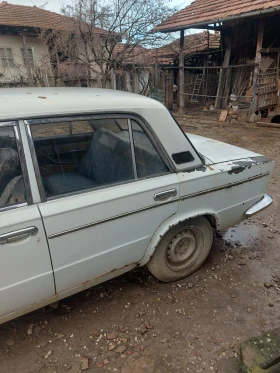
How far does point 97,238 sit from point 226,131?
8322mm

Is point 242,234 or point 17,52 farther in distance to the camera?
point 17,52

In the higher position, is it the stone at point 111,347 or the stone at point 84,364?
the stone at point 84,364

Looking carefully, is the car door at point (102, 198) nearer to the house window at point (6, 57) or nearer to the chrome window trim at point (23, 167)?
the chrome window trim at point (23, 167)

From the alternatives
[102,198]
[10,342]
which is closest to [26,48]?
[102,198]

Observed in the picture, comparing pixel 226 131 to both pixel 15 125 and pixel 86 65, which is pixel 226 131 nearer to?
pixel 86 65

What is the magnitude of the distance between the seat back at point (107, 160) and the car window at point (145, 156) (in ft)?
0.22

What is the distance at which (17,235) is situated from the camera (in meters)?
1.68

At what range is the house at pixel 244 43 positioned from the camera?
9117 millimetres

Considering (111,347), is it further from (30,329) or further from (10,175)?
(10,175)

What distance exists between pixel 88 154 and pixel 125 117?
43cm

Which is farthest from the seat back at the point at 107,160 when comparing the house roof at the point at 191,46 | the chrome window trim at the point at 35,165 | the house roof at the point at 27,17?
the house roof at the point at 27,17

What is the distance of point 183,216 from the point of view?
241 centimetres

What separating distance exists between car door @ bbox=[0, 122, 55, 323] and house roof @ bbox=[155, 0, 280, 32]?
9.15m

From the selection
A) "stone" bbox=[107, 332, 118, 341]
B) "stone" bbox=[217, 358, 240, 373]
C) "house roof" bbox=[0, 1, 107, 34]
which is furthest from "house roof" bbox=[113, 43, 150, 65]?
"stone" bbox=[217, 358, 240, 373]
